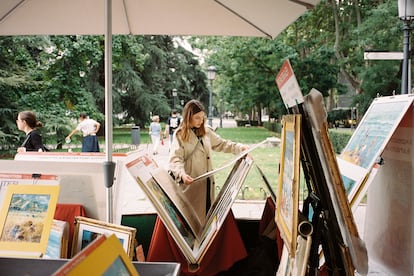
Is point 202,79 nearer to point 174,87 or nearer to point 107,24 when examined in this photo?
point 174,87

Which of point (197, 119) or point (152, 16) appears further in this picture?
point (197, 119)

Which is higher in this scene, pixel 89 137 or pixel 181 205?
pixel 89 137

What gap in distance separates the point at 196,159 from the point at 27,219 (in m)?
1.29

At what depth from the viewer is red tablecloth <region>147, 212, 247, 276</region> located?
1791 mm

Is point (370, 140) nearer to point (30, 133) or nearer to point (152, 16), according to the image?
point (152, 16)

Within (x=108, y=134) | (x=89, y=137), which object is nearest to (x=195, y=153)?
(x=108, y=134)

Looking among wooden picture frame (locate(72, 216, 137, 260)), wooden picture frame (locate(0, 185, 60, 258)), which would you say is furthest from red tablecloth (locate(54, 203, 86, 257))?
wooden picture frame (locate(0, 185, 60, 258))

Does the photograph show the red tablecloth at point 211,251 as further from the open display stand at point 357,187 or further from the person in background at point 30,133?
the person in background at point 30,133

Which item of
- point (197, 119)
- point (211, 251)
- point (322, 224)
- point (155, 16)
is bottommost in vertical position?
point (211, 251)

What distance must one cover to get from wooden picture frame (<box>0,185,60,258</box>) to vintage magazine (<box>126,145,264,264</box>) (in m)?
0.35

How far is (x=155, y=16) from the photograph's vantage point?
2.42m

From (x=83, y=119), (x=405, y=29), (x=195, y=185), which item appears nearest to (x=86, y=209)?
(x=195, y=185)

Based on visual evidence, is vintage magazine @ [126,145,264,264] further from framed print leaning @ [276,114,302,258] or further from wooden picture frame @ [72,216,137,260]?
framed print leaning @ [276,114,302,258]

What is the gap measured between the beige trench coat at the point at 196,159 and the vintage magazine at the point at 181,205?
504mm
